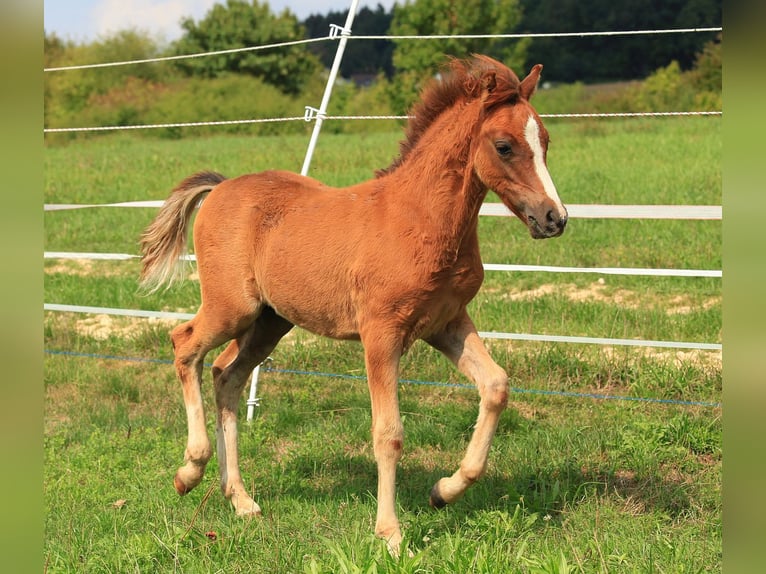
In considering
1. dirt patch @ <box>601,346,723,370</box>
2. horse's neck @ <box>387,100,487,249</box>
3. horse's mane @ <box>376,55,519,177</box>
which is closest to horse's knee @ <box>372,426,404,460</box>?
horse's neck @ <box>387,100,487,249</box>

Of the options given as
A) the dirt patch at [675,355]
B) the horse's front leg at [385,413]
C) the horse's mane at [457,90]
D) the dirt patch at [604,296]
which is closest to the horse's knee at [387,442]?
the horse's front leg at [385,413]

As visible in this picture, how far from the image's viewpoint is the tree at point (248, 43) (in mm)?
44969

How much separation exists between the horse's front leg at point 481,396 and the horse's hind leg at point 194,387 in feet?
4.09

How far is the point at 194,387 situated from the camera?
4.75 meters

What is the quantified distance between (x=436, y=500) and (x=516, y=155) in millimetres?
1696

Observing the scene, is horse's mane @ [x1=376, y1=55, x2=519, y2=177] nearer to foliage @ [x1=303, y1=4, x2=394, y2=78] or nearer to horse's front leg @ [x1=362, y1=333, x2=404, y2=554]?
horse's front leg @ [x1=362, y1=333, x2=404, y2=554]

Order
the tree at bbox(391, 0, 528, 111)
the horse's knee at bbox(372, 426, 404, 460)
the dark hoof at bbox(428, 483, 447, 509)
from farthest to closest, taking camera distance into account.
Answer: the tree at bbox(391, 0, 528, 111), the dark hoof at bbox(428, 483, 447, 509), the horse's knee at bbox(372, 426, 404, 460)

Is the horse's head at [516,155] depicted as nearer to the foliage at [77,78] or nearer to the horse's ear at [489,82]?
the horse's ear at [489,82]

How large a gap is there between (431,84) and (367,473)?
227cm

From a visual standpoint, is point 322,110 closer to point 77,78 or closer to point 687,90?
point 687,90

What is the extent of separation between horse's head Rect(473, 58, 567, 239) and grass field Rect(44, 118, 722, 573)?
54.5 inches

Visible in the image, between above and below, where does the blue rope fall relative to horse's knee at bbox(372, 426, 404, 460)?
below

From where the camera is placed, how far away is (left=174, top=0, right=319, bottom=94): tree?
44969 mm
